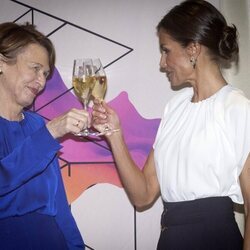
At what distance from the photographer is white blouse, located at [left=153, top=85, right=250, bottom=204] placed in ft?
4.51

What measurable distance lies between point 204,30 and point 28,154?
86 centimetres

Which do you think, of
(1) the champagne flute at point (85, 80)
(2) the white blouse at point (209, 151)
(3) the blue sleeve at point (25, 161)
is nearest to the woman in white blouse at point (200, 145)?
(2) the white blouse at point (209, 151)

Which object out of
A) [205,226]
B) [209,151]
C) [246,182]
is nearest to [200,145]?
[209,151]

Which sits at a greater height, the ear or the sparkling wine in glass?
the ear

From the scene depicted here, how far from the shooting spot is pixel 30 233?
1358mm

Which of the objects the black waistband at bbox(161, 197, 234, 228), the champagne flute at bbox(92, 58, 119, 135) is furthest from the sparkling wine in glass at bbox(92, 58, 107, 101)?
the black waistband at bbox(161, 197, 234, 228)

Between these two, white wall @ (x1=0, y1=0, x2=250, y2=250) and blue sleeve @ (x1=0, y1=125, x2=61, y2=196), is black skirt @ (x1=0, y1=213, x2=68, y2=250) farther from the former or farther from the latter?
white wall @ (x1=0, y1=0, x2=250, y2=250)

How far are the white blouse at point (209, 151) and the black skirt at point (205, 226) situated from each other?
37 millimetres

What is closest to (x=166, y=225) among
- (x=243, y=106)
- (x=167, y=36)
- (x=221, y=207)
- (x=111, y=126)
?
(x=221, y=207)

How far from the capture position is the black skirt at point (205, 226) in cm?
139

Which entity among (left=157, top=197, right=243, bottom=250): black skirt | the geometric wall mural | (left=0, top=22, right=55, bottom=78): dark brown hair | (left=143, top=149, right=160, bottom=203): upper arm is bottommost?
(left=157, top=197, right=243, bottom=250): black skirt

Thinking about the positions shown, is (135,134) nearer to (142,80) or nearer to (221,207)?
(142,80)

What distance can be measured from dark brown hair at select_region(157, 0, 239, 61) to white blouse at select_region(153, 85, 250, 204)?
172 millimetres

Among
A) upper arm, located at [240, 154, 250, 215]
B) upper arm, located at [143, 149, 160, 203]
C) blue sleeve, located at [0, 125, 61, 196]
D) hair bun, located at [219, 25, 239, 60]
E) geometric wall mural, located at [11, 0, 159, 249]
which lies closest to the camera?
blue sleeve, located at [0, 125, 61, 196]
